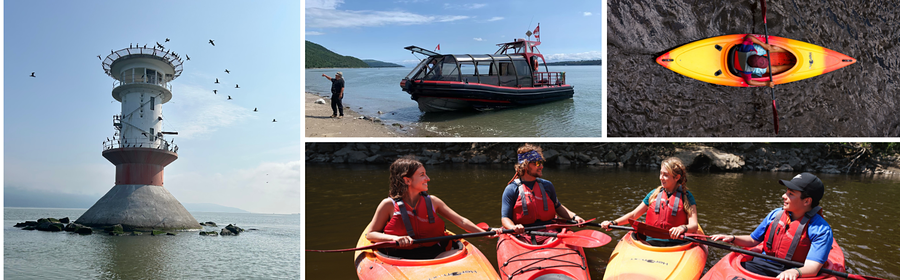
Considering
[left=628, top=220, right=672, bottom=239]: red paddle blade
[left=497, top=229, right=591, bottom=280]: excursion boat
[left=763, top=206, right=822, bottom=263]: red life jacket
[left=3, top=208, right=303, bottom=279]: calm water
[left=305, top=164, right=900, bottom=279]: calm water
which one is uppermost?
[left=763, top=206, right=822, bottom=263]: red life jacket

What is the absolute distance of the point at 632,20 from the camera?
4.81 meters

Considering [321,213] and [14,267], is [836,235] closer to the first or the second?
[321,213]

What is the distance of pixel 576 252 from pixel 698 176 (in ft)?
34.8

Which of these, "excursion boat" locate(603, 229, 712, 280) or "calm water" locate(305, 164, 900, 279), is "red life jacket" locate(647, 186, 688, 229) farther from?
"calm water" locate(305, 164, 900, 279)

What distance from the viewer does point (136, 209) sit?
23734mm

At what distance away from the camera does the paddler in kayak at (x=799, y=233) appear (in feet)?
8.37

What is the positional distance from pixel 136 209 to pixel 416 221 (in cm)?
2623

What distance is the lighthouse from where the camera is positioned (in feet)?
77.5

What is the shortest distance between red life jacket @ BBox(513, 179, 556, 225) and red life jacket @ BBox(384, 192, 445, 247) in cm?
72

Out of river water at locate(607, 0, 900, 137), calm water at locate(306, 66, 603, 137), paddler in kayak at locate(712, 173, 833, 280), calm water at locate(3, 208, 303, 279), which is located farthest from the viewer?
calm water at locate(3, 208, 303, 279)

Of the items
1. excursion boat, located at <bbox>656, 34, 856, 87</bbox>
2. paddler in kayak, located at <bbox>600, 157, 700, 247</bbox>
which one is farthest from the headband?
excursion boat, located at <bbox>656, 34, 856, 87</bbox>

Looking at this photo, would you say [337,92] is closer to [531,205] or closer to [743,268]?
[531,205]

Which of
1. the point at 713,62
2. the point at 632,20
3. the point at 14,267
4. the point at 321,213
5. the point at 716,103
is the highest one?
the point at 632,20

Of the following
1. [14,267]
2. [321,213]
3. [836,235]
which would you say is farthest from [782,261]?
[14,267]
